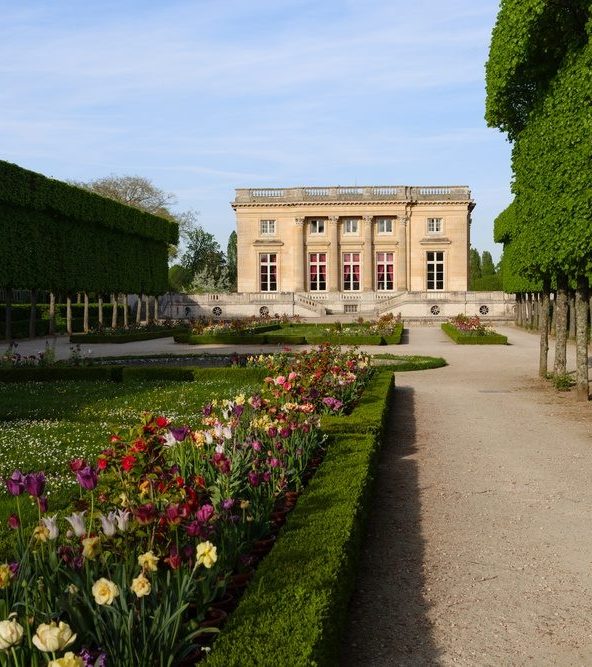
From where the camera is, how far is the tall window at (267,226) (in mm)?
61062

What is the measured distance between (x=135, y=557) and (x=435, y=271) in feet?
193

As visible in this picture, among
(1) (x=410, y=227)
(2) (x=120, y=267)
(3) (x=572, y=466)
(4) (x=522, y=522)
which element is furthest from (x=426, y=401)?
(1) (x=410, y=227)

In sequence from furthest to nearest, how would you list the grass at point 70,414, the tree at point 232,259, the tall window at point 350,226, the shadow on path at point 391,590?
the tree at point 232,259 < the tall window at point 350,226 < the grass at point 70,414 < the shadow on path at point 391,590

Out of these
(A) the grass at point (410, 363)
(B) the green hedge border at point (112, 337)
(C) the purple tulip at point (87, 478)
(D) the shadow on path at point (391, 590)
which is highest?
(C) the purple tulip at point (87, 478)

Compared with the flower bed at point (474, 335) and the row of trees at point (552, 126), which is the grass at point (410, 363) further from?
the flower bed at point (474, 335)

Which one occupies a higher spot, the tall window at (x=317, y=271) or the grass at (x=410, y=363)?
the tall window at (x=317, y=271)

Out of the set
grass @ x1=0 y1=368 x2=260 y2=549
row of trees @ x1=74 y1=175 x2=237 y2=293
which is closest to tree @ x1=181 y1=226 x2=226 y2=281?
row of trees @ x1=74 y1=175 x2=237 y2=293

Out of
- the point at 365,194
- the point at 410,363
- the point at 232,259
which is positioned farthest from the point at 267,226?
the point at 410,363

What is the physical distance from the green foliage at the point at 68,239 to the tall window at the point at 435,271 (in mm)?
24881

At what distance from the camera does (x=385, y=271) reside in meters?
61.5

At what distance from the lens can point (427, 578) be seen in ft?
16.8

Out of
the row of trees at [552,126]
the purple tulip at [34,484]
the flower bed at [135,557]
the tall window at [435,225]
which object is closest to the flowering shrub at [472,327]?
the row of trees at [552,126]

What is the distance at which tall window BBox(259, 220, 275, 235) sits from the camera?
2404 inches

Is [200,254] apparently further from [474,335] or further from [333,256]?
[474,335]
